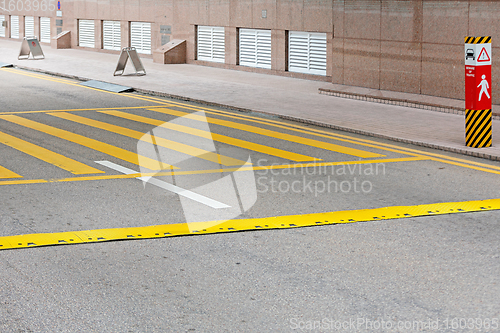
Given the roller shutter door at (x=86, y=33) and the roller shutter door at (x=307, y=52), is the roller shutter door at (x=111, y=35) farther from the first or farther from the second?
the roller shutter door at (x=307, y=52)

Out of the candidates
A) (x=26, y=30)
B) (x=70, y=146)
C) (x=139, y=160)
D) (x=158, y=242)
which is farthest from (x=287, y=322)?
(x=26, y=30)

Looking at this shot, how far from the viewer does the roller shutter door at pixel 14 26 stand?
4319 cm

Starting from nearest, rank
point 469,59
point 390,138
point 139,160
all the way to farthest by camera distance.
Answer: point 139,160 < point 469,59 < point 390,138

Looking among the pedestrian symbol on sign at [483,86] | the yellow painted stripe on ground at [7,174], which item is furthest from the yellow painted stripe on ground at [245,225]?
the pedestrian symbol on sign at [483,86]

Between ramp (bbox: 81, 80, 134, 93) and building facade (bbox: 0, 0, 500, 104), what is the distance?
5.80 m

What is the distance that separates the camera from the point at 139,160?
1101 centimetres

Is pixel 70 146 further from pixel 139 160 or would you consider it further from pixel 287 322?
pixel 287 322

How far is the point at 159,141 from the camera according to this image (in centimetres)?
1296

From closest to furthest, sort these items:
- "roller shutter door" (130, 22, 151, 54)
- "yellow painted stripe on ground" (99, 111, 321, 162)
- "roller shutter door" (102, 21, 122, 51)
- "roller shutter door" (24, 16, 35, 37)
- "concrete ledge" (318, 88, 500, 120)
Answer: "yellow painted stripe on ground" (99, 111, 321, 162) → "concrete ledge" (318, 88, 500, 120) → "roller shutter door" (130, 22, 151, 54) → "roller shutter door" (102, 21, 122, 51) → "roller shutter door" (24, 16, 35, 37)

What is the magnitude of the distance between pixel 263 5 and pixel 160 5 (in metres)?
7.05

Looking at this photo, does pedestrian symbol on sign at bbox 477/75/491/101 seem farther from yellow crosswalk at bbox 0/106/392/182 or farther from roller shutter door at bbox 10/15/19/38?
roller shutter door at bbox 10/15/19/38

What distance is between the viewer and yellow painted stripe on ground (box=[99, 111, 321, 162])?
451 inches

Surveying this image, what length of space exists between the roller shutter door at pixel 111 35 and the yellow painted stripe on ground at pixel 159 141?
59.1 ft

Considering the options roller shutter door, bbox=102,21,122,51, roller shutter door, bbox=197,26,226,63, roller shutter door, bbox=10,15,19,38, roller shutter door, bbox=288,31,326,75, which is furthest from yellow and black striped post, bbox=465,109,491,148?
roller shutter door, bbox=10,15,19,38
